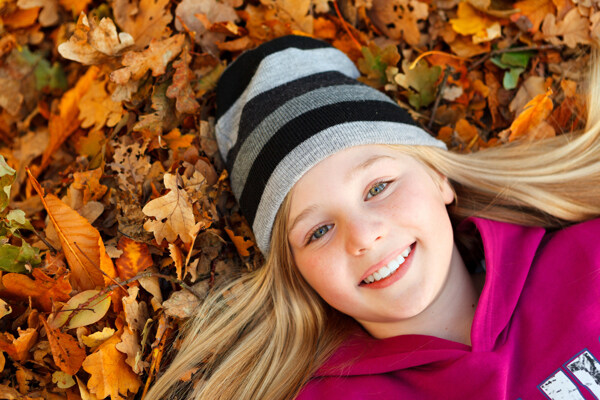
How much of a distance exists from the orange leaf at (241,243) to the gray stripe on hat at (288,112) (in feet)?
0.85

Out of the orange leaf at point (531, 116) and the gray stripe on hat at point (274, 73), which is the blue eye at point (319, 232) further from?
the orange leaf at point (531, 116)

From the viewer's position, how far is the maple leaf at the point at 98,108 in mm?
2959

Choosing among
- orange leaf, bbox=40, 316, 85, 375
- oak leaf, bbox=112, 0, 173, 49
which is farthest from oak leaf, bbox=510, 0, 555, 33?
orange leaf, bbox=40, 316, 85, 375

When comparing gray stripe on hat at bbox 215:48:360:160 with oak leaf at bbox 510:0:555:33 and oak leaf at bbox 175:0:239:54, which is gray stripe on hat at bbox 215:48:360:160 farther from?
oak leaf at bbox 510:0:555:33

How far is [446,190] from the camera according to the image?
8.65ft

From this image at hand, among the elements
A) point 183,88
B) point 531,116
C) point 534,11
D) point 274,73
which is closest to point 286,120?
point 274,73

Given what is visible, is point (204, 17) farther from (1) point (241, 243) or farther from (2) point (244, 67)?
(1) point (241, 243)

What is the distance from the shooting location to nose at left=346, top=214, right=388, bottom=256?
2.18 m

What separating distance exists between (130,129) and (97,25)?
0.55 m

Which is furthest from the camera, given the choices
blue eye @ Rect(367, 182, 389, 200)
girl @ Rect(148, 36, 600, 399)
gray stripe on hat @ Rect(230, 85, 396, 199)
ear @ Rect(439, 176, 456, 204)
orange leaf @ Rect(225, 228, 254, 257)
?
orange leaf @ Rect(225, 228, 254, 257)

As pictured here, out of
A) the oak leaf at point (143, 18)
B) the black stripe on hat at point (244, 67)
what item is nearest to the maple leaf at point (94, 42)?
the oak leaf at point (143, 18)

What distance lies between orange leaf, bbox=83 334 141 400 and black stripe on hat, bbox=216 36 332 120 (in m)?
1.32

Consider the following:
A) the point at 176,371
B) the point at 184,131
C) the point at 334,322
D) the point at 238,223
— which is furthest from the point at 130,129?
the point at 334,322

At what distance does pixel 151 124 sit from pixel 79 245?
0.75 metres
